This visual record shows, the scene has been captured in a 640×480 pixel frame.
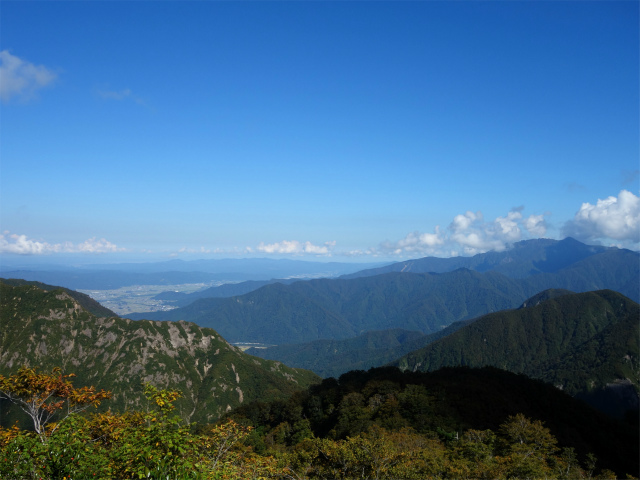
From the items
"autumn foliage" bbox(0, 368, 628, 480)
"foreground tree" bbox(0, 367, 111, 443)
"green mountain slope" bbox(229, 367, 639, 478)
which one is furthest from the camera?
"green mountain slope" bbox(229, 367, 639, 478)

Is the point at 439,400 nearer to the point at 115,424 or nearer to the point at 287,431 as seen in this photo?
the point at 287,431

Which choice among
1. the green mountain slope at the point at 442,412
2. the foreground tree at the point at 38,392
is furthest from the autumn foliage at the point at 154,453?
the green mountain slope at the point at 442,412

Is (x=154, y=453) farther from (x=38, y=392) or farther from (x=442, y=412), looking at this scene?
(x=442, y=412)

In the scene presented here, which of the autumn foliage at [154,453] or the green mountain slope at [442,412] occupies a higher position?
the autumn foliage at [154,453]

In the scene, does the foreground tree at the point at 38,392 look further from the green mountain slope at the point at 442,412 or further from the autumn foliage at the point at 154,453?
the green mountain slope at the point at 442,412

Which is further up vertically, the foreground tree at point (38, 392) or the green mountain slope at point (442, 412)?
the foreground tree at point (38, 392)

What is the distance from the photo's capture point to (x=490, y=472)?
41.3 m

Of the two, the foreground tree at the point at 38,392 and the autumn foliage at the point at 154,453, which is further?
the foreground tree at the point at 38,392

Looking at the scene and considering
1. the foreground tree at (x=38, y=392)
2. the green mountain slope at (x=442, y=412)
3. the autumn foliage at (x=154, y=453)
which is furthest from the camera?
the green mountain slope at (x=442, y=412)

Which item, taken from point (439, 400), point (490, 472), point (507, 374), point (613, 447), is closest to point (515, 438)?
point (490, 472)

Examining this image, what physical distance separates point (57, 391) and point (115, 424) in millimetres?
4358

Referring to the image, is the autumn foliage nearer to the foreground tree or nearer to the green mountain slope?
the foreground tree

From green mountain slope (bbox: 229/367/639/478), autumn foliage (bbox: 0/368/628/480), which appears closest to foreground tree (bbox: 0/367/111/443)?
autumn foliage (bbox: 0/368/628/480)

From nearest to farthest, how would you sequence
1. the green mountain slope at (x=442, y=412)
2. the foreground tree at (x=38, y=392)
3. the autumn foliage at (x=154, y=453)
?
the autumn foliage at (x=154, y=453)
the foreground tree at (x=38, y=392)
the green mountain slope at (x=442, y=412)
